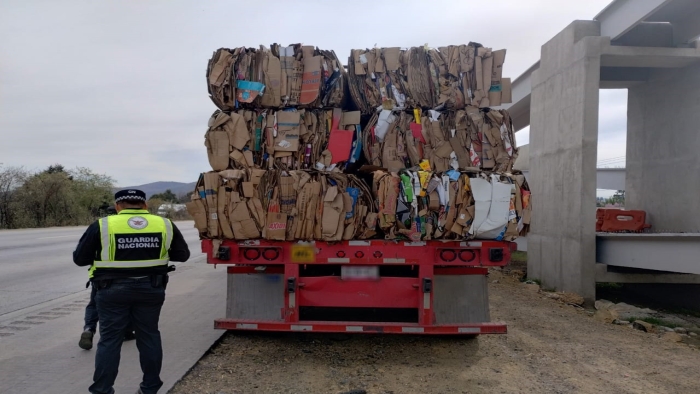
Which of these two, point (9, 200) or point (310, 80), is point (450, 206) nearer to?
point (310, 80)

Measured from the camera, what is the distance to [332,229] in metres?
5.13

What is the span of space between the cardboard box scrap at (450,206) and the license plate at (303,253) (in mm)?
760

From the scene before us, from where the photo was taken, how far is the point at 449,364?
17.6 ft

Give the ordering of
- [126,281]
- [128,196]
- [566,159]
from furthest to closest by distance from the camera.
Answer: [566,159] < [128,196] < [126,281]

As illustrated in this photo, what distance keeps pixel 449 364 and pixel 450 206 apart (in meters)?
1.68

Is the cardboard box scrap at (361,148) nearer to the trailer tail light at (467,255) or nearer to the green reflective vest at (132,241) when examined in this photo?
the trailer tail light at (467,255)

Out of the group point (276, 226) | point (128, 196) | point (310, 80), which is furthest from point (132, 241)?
point (310, 80)

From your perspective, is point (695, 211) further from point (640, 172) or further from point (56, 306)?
point (56, 306)

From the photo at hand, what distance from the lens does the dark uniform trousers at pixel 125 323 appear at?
386 cm

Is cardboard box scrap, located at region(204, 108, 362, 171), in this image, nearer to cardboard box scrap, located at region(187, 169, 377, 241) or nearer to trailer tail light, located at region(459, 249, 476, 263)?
cardboard box scrap, located at region(187, 169, 377, 241)

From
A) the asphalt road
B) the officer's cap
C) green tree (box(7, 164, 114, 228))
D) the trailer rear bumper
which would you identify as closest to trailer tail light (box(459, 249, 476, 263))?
the trailer rear bumper

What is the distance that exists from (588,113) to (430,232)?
631cm

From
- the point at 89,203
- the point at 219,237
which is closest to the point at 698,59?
the point at 219,237

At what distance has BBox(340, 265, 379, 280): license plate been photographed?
5.30 m
